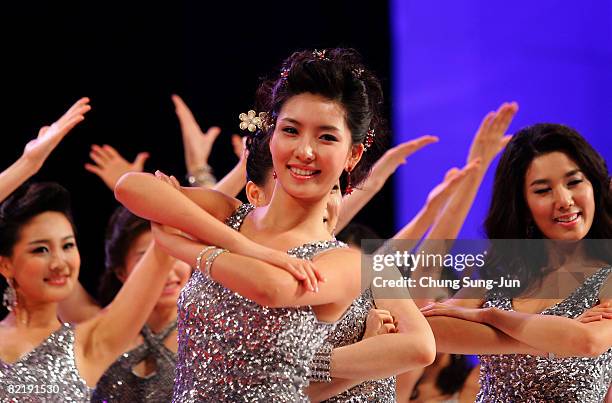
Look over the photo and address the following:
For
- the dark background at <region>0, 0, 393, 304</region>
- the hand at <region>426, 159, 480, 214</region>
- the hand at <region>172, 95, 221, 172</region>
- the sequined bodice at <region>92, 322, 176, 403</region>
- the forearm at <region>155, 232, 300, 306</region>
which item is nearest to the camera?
the forearm at <region>155, 232, 300, 306</region>

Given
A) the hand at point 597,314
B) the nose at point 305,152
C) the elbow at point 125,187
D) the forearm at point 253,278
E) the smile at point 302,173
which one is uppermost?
the nose at point 305,152

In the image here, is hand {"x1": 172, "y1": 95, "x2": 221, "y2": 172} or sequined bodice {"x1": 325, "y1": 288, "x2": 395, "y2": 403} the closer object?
sequined bodice {"x1": 325, "y1": 288, "x2": 395, "y2": 403}

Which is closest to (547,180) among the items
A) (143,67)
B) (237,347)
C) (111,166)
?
(237,347)

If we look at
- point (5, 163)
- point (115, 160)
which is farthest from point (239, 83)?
point (5, 163)

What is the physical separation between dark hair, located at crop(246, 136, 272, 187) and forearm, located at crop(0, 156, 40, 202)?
1.02m

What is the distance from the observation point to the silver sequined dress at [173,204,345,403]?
6.73ft

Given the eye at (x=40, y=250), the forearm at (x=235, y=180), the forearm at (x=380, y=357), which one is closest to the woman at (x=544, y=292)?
the forearm at (x=380, y=357)

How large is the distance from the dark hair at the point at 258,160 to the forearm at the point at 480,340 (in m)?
0.69

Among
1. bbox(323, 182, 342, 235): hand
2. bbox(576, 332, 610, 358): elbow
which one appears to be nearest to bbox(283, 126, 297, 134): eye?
bbox(323, 182, 342, 235): hand

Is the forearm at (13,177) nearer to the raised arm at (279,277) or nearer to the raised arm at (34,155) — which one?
the raised arm at (34,155)

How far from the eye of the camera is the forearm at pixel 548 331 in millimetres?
2480

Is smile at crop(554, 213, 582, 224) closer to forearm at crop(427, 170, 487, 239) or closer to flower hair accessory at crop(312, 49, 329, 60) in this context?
forearm at crop(427, 170, 487, 239)

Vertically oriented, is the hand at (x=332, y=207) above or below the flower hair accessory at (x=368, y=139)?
above

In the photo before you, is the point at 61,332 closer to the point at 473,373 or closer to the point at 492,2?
the point at 473,373
